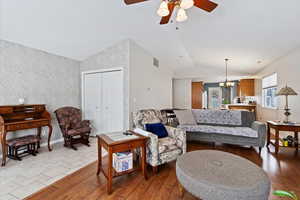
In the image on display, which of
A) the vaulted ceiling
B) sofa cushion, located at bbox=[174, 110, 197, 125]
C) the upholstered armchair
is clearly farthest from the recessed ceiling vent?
the upholstered armchair

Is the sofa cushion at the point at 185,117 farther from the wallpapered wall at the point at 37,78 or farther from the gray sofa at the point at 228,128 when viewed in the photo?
the wallpapered wall at the point at 37,78

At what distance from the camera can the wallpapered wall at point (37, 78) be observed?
2.89 metres

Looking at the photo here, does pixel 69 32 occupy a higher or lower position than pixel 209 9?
higher

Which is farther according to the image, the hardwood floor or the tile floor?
the tile floor

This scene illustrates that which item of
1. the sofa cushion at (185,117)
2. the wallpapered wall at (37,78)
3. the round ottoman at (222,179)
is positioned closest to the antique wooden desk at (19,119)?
the wallpapered wall at (37,78)

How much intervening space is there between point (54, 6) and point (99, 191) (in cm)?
290

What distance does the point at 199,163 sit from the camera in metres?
1.60

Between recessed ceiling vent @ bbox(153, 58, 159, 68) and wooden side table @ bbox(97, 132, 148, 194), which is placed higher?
recessed ceiling vent @ bbox(153, 58, 159, 68)

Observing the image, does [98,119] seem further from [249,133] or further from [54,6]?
[249,133]

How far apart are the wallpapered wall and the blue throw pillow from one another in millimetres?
2706

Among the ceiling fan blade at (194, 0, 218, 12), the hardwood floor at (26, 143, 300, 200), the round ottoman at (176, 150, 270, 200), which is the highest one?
the ceiling fan blade at (194, 0, 218, 12)

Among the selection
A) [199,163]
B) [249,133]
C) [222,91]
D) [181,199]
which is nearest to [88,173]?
[181,199]

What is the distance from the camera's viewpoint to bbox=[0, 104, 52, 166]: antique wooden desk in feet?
8.26

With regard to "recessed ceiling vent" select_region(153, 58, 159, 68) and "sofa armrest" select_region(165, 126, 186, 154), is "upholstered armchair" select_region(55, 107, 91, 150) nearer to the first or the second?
"sofa armrest" select_region(165, 126, 186, 154)
